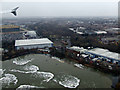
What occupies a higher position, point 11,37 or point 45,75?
point 11,37

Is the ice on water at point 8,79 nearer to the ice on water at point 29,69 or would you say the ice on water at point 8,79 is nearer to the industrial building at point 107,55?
the ice on water at point 29,69

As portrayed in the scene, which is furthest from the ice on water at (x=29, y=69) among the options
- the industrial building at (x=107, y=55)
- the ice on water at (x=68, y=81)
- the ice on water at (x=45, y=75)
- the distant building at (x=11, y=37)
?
the distant building at (x=11, y=37)

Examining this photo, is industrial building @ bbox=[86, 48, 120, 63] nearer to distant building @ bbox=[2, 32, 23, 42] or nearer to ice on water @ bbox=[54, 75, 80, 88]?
ice on water @ bbox=[54, 75, 80, 88]

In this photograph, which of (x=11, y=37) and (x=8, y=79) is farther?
(x=11, y=37)

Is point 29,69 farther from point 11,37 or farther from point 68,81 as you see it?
point 11,37

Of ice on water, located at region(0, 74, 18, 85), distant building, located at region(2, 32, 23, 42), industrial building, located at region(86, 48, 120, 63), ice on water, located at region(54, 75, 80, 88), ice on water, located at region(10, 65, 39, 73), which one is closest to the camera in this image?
ice on water, located at region(54, 75, 80, 88)

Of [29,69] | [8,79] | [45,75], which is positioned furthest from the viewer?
[29,69]

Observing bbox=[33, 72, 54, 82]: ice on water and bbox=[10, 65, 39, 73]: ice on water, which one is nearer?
bbox=[33, 72, 54, 82]: ice on water

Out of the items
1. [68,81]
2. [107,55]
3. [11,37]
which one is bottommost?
[68,81]

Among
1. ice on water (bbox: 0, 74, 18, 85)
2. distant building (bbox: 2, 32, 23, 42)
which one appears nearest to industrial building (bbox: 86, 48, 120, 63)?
ice on water (bbox: 0, 74, 18, 85)

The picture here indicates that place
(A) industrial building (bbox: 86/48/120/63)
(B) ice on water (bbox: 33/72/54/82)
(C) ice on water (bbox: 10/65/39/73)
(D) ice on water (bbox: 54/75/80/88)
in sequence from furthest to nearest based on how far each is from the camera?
(A) industrial building (bbox: 86/48/120/63) → (C) ice on water (bbox: 10/65/39/73) → (B) ice on water (bbox: 33/72/54/82) → (D) ice on water (bbox: 54/75/80/88)

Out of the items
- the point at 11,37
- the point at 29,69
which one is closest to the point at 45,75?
the point at 29,69
